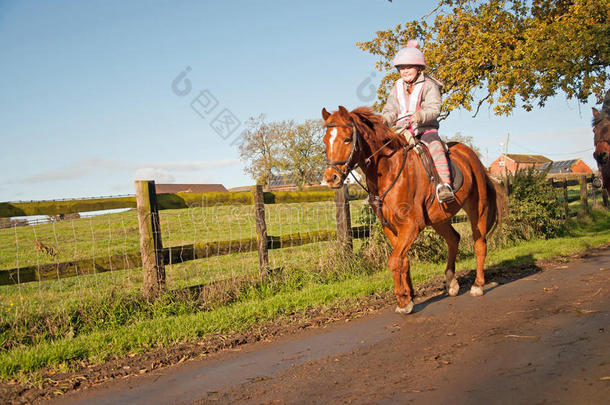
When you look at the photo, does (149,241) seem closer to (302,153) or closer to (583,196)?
(583,196)

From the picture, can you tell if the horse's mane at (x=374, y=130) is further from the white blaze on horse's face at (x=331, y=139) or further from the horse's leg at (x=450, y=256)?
the horse's leg at (x=450, y=256)

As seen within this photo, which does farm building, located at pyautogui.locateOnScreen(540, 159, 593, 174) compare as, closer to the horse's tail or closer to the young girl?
the horse's tail

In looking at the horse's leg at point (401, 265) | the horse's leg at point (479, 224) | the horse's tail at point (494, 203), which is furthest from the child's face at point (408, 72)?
the horse's tail at point (494, 203)

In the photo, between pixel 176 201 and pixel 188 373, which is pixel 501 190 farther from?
pixel 188 373

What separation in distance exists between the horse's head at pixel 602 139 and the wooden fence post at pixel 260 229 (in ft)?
16.8

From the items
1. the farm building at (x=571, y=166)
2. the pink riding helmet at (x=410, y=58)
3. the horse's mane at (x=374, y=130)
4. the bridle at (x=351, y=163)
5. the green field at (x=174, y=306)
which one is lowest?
the green field at (x=174, y=306)

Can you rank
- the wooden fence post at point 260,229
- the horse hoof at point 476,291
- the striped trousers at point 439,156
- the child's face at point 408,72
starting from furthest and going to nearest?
the wooden fence post at point 260,229 → the horse hoof at point 476,291 → the child's face at point 408,72 → the striped trousers at point 439,156

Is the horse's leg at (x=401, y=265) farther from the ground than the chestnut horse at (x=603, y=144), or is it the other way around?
the chestnut horse at (x=603, y=144)

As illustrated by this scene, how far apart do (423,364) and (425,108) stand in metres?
3.58

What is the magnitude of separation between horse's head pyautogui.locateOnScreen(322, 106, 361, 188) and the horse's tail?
129 inches

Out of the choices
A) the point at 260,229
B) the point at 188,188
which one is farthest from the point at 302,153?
the point at 260,229

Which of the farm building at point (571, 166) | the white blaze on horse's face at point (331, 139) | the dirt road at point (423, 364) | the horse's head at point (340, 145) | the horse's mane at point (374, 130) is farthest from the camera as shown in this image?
the farm building at point (571, 166)

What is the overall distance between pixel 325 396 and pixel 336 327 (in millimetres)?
2201

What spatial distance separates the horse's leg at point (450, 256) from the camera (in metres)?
6.86
